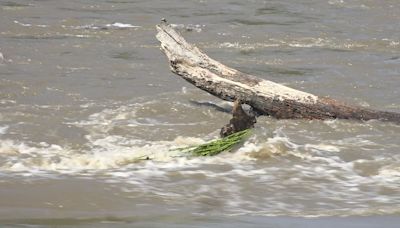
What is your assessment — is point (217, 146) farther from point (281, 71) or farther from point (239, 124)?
point (281, 71)

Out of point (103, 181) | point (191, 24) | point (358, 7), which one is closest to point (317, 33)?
point (191, 24)

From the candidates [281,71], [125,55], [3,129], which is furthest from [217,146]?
[125,55]

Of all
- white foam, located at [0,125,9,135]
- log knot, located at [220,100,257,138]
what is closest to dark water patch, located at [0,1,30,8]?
white foam, located at [0,125,9,135]

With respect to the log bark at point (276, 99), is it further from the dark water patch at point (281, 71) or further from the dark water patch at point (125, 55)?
the dark water patch at point (125, 55)

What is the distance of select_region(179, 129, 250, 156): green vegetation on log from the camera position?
21.3 feet

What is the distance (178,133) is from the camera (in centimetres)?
763

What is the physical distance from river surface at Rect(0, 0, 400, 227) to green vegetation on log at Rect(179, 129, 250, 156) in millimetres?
67

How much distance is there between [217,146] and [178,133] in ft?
3.57

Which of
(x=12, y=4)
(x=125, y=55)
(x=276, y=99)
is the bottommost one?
(x=276, y=99)

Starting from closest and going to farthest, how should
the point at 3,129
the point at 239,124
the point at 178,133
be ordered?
1. the point at 239,124
2. the point at 3,129
3. the point at 178,133

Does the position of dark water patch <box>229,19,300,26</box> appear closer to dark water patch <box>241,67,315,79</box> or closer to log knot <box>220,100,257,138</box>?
dark water patch <box>241,67,315,79</box>

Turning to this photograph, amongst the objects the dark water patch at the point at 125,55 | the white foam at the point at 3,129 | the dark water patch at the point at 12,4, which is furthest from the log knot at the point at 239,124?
the dark water patch at the point at 12,4

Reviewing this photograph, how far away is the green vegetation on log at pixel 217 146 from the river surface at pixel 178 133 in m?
0.07

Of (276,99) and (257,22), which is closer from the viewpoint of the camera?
(276,99)
